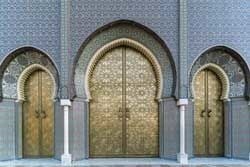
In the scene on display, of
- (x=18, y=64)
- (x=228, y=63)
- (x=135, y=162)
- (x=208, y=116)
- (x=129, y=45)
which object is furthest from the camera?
(x=208, y=116)

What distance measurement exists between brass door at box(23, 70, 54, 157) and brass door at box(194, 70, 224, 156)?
3755mm

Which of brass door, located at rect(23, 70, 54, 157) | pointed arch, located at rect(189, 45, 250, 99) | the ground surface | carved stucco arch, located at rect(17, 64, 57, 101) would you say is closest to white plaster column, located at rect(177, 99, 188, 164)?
the ground surface

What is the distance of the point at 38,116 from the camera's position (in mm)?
7977

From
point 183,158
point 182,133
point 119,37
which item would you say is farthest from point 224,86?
point 119,37

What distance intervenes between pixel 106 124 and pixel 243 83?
A: 11.8ft

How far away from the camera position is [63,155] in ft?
23.7

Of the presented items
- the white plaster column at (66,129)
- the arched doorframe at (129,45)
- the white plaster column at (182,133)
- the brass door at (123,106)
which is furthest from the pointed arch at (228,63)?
the white plaster column at (66,129)

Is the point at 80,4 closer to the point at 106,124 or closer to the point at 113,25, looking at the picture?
the point at 113,25

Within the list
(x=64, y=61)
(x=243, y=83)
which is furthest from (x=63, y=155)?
(x=243, y=83)

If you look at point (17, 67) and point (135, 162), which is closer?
point (135, 162)

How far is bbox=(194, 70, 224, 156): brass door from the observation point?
8.12 metres

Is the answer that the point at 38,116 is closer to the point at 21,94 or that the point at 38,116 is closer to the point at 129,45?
the point at 21,94

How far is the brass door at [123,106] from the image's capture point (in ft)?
26.3

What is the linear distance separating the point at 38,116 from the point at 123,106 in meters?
2.19
